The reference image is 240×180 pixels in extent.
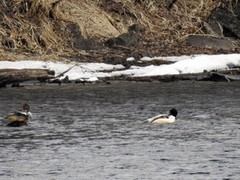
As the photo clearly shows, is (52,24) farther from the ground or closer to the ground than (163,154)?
farther from the ground

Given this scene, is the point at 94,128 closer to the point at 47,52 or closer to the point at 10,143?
the point at 10,143

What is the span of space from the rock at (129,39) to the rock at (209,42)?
72.2 inches

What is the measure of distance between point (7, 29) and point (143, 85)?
701cm

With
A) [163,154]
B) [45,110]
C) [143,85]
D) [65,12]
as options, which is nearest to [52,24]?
[65,12]

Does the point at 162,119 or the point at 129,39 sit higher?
the point at 129,39

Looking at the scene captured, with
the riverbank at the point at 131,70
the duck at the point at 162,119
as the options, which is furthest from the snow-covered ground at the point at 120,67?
the duck at the point at 162,119

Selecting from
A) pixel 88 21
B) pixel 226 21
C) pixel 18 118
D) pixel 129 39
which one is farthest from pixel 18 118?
pixel 226 21

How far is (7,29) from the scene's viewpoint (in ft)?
99.1

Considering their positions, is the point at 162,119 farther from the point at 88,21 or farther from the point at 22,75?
the point at 88,21

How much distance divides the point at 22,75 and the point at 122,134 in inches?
316

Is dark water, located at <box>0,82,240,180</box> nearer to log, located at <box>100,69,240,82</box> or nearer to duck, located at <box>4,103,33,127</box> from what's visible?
duck, located at <box>4,103,33,127</box>

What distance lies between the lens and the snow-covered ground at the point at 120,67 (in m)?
26.1

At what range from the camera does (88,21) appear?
32156mm

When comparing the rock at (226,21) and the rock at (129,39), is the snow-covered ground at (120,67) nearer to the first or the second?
the rock at (129,39)
